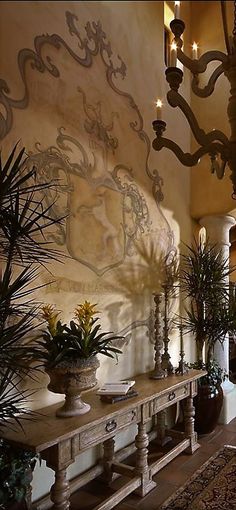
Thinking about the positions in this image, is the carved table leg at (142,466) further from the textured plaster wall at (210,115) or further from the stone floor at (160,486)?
the textured plaster wall at (210,115)

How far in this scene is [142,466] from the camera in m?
2.81

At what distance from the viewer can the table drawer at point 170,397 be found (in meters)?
3.03

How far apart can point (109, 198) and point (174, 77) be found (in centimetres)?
164

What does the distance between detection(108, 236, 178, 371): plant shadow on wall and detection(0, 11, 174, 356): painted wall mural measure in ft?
0.09

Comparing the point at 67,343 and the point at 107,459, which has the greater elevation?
the point at 67,343

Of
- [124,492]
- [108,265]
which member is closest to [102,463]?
[124,492]

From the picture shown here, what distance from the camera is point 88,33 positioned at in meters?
3.24

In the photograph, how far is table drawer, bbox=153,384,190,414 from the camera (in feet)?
9.93

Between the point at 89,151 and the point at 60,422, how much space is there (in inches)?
83.5

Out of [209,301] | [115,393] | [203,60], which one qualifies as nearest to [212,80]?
[203,60]

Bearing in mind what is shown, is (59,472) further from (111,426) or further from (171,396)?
(171,396)

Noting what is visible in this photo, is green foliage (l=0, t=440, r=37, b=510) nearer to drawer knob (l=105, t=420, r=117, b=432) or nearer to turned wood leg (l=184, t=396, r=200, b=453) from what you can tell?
drawer knob (l=105, t=420, r=117, b=432)

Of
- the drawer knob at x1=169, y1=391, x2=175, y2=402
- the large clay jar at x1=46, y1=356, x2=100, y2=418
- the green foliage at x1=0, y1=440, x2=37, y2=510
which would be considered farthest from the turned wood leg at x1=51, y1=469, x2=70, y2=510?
the drawer knob at x1=169, y1=391, x2=175, y2=402

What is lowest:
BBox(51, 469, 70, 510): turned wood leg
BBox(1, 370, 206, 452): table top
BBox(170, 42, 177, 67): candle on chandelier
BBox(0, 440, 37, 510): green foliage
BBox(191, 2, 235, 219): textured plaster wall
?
BBox(51, 469, 70, 510): turned wood leg
